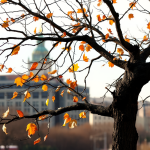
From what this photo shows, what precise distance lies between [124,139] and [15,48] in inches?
68.6

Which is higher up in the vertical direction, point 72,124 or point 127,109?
point 127,109

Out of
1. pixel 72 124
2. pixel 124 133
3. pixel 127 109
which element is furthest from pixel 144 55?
pixel 72 124

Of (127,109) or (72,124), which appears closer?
(127,109)

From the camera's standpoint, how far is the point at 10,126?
3938 cm

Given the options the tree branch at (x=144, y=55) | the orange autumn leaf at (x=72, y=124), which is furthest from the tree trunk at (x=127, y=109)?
the orange autumn leaf at (x=72, y=124)

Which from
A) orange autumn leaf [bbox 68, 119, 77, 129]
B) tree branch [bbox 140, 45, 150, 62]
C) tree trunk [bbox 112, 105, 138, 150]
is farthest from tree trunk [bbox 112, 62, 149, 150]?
orange autumn leaf [bbox 68, 119, 77, 129]

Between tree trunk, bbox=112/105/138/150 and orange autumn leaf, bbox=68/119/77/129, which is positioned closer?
tree trunk, bbox=112/105/138/150

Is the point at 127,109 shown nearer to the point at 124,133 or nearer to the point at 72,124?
the point at 124,133

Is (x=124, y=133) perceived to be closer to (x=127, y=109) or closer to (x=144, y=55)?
(x=127, y=109)

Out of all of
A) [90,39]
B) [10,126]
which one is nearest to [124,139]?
[90,39]

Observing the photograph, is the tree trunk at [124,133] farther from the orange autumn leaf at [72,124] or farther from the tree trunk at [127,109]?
the orange autumn leaf at [72,124]

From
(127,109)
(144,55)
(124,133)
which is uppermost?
(144,55)

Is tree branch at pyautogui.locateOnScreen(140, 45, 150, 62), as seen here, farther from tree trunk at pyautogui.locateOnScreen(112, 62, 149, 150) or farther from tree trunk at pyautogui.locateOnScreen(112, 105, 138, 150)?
tree trunk at pyautogui.locateOnScreen(112, 105, 138, 150)

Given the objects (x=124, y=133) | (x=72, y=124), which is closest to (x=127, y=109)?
(x=124, y=133)
